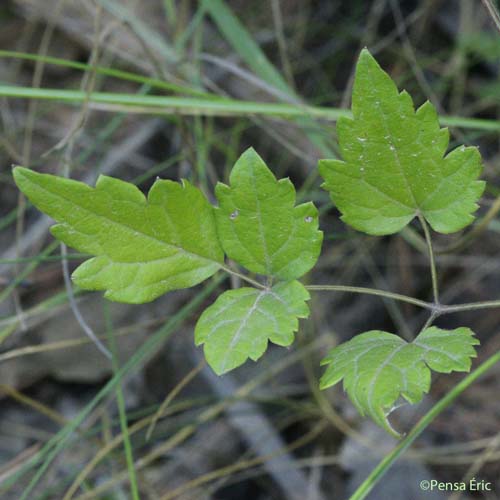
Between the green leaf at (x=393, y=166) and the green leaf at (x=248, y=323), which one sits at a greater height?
the green leaf at (x=393, y=166)

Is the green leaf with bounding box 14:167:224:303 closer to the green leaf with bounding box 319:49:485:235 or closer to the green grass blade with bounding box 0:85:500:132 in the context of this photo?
the green leaf with bounding box 319:49:485:235

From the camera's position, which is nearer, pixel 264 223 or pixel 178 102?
pixel 264 223

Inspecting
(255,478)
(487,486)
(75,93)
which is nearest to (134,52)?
(75,93)

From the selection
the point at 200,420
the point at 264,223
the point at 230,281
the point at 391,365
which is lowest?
the point at 200,420

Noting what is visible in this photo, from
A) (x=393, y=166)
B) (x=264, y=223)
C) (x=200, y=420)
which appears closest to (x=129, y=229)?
(x=264, y=223)

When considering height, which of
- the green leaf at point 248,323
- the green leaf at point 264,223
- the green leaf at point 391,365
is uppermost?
the green leaf at point 264,223

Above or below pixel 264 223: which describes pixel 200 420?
below

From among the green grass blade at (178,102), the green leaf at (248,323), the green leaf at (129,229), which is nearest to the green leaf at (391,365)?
the green leaf at (248,323)

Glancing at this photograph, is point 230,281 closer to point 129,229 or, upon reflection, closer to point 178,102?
point 178,102

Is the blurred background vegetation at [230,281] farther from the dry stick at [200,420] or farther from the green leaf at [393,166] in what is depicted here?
the green leaf at [393,166]
